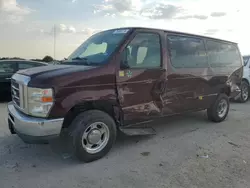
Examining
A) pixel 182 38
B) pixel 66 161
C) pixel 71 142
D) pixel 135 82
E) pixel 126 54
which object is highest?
pixel 182 38

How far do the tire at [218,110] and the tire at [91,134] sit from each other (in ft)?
10.4

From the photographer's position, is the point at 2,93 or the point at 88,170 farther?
the point at 2,93

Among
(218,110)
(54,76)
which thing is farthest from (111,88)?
(218,110)

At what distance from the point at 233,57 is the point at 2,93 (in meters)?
7.57

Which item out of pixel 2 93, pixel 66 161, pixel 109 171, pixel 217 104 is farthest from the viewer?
pixel 2 93

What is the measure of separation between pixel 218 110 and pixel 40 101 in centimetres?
457

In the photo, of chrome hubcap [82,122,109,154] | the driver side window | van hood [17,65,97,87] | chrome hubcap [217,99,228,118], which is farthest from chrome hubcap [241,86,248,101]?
van hood [17,65,97,87]

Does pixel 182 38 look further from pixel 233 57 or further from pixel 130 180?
pixel 130 180

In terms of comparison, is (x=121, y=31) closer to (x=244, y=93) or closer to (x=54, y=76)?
(x=54, y=76)

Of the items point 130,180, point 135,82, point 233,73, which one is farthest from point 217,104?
point 130,180

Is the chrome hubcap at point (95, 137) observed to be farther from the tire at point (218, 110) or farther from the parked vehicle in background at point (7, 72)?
the parked vehicle in background at point (7, 72)

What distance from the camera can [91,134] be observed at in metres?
3.73

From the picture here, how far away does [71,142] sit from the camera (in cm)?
355

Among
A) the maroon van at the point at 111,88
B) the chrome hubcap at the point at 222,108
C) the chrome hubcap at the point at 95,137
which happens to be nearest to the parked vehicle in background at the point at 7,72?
the maroon van at the point at 111,88
